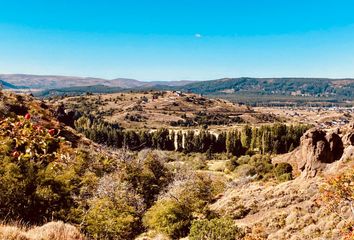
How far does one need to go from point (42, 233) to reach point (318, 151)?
44414 mm

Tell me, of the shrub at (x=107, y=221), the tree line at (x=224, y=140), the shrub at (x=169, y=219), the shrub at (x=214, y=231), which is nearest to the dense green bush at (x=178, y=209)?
the shrub at (x=169, y=219)

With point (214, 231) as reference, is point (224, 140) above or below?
below

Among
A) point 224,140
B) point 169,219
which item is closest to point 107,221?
point 169,219

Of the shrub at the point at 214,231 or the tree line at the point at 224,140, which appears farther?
the tree line at the point at 224,140

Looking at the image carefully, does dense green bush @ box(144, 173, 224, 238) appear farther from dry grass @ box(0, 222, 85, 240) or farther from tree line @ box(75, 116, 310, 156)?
tree line @ box(75, 116, 310, 156)

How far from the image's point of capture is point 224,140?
12838cm

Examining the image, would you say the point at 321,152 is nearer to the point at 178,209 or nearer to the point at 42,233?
the point at 178,209

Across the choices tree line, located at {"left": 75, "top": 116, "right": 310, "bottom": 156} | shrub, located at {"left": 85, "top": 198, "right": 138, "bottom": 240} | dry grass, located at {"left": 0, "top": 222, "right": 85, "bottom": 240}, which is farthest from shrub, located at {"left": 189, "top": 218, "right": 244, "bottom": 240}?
tree line, located at {"left": 75, "top": 116, "right": 310, "bottom": 156}

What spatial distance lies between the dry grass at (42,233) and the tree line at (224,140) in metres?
103

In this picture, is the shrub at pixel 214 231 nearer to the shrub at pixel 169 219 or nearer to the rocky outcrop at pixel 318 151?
the shrub at pixel 169 219

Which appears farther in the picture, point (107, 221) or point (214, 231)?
point (107, 221)

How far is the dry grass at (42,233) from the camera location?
9.31m

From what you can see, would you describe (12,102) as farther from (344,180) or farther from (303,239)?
(344,180)

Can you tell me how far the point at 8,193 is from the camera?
1187 inches
